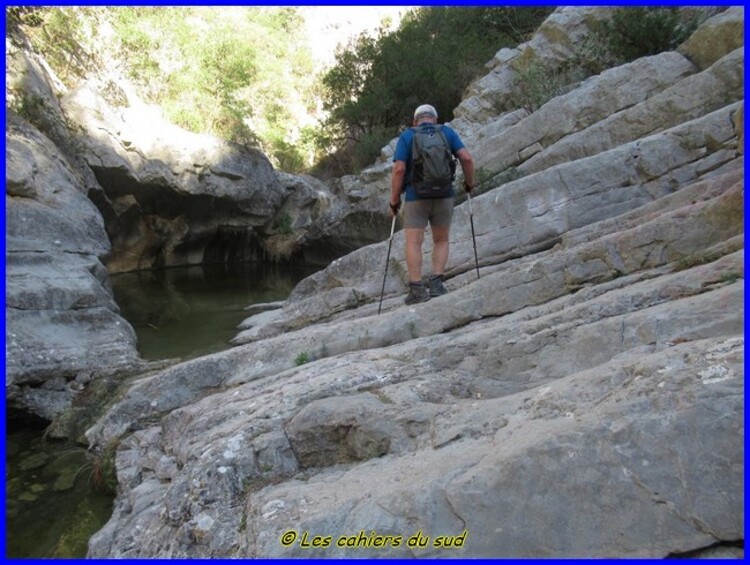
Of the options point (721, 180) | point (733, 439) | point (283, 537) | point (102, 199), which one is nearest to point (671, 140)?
point (721, 180)

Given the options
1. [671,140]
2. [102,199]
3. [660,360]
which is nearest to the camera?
[660,360]

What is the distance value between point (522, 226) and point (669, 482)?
6.53 m

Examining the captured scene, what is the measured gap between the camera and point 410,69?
2444 centimetres

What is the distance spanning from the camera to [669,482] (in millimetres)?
2441

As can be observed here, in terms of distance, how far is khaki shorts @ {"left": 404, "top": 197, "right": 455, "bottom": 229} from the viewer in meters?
6.83

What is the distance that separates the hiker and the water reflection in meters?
3.48

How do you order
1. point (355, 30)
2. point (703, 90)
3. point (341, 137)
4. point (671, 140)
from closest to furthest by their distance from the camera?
point (671, 140) → point (703, 90) → point (341, 137) → point (355, 30)

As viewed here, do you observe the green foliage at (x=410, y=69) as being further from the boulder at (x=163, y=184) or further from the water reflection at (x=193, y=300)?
the water reflection at (x=193, y=300)

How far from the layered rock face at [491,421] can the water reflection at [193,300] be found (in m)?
3.12

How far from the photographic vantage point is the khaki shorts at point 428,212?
22.4 feet

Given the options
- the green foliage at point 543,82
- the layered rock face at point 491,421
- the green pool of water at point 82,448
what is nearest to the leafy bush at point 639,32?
the green foliage at point 543,82

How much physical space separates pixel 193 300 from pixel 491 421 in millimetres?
12207

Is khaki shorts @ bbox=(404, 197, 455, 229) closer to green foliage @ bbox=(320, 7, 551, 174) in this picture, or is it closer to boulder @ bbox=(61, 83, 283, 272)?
boulder @ bbox=(61, 83, 283, 272)

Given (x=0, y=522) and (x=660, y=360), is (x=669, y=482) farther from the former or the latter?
(x=0, y=522)
